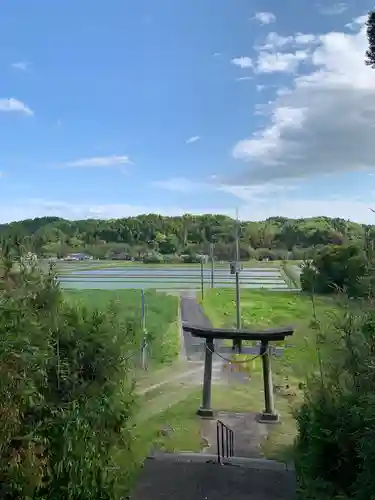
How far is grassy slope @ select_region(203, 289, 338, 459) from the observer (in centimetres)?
754

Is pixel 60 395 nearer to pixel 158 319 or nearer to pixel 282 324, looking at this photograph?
pixel 282 324

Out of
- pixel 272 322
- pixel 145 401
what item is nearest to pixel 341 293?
pixel 145 401

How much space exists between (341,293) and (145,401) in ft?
21.5

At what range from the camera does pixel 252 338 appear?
336 inches

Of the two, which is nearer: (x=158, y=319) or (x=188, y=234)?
(x=158, y=319)

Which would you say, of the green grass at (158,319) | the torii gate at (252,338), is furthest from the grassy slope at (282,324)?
the green grass at (158,319)

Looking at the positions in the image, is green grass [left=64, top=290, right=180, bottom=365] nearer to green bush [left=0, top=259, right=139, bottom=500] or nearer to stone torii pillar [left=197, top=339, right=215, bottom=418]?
stone torii pillar [left=197, top=339, right=215, bottom=418]

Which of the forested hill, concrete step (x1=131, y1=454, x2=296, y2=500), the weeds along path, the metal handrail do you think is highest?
the forested hill

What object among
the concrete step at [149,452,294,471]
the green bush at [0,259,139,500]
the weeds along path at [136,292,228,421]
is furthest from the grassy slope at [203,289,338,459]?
the green bush at [0,259,139,500]

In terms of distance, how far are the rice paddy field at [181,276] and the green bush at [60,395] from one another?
11.4 metres

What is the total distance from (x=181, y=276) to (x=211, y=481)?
16933 mm

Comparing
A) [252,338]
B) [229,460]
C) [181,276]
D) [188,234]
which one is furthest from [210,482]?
[188,234]

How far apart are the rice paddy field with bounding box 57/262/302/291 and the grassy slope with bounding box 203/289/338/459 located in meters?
0.60

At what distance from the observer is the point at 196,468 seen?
6348 mm
